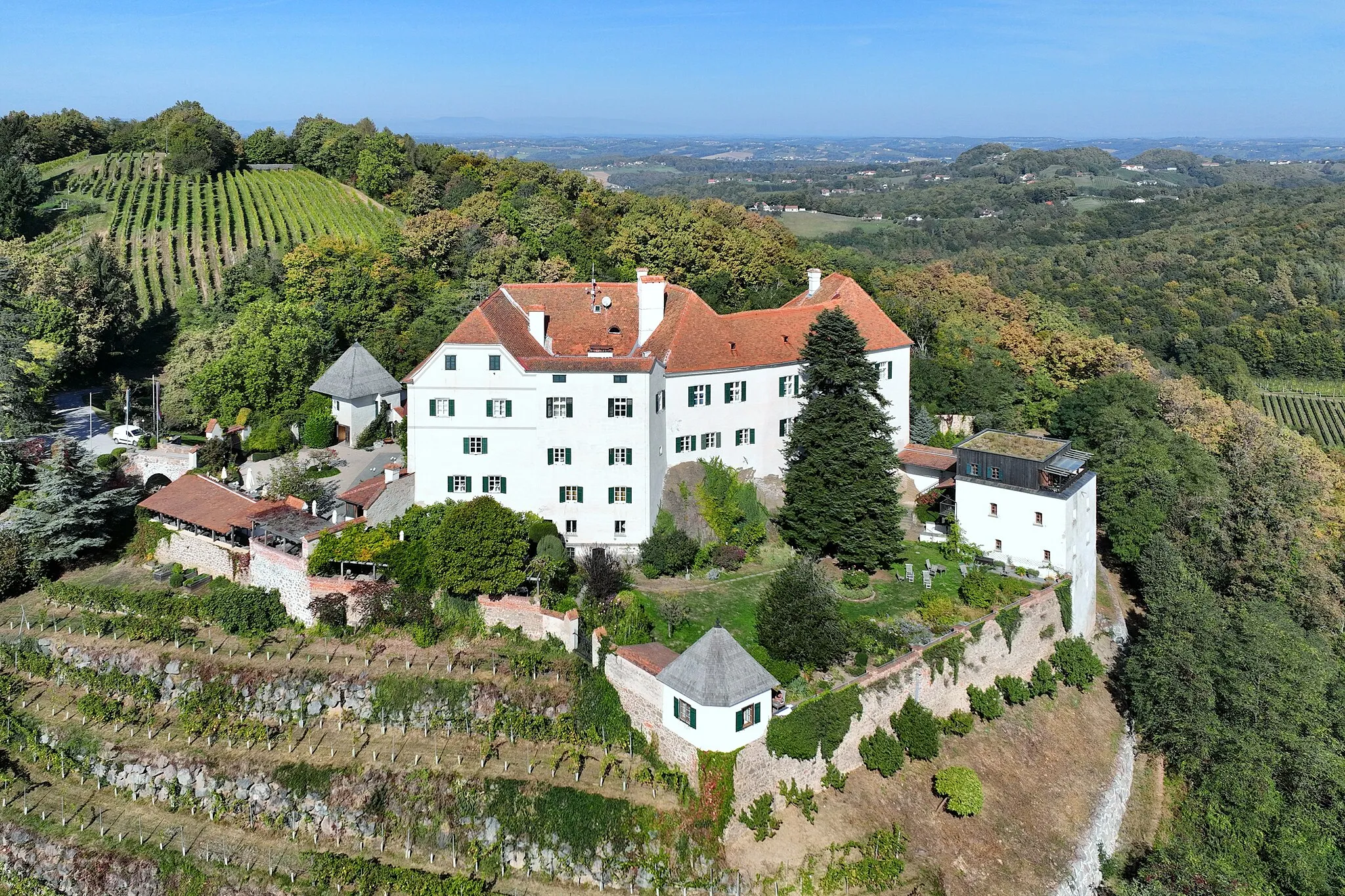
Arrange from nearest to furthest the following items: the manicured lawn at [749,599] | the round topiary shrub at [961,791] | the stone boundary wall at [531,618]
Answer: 1. the round topiary shrub at [961,791]
2. the stone boundary wall at [531,618]
3. the manicured lawn at [749,599]

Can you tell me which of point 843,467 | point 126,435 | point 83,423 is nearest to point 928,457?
point 843,467

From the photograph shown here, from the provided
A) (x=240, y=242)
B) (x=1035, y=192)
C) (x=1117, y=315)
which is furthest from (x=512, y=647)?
(x=1035, y=192)

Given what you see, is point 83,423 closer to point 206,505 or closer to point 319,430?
point 319,430

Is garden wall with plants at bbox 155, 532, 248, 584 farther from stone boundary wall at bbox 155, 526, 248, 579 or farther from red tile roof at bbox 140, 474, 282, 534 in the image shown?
red tile roof at bbox 140, 474, 282, 534

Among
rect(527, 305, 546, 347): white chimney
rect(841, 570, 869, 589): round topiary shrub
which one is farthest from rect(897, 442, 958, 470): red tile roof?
rect(527, 305, 546, 347): white chimney

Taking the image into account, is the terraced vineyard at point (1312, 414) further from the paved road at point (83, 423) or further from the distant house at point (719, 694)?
the paved road at point (83, 423)

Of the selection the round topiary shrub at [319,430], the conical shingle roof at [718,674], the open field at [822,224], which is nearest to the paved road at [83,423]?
the round topiary shrub at [319,430]
